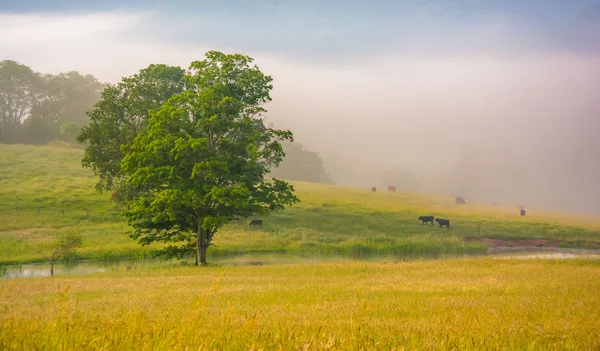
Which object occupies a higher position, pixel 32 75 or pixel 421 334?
pixel 32 75

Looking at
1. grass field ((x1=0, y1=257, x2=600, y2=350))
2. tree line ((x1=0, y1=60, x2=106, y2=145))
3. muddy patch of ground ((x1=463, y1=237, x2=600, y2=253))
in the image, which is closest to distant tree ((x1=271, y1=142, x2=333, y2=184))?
tree line ((x1=0, y1=60, x2=106, y2=145))

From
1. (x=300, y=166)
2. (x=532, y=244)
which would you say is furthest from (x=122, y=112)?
(x=300, y=166)

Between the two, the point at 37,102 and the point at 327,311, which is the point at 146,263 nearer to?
the point at 327,311

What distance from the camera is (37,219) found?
63438 millimetres

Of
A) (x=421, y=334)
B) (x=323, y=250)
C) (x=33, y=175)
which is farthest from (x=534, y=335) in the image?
(x=33, y=175)

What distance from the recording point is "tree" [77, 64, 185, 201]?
56.4 m

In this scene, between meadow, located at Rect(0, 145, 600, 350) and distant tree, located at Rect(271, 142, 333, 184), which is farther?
distant tree, located at Rect(271, 142, 333, 184)

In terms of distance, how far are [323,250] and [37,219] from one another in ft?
109

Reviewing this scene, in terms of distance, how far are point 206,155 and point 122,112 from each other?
76.5 feet

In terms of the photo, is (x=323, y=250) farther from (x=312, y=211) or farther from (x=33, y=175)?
(x=33, y=175)

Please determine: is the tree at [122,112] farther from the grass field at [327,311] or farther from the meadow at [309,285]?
the grass field at [327,311]

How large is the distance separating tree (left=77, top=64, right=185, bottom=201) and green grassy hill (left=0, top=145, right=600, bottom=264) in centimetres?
734

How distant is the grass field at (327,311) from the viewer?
6.76 m

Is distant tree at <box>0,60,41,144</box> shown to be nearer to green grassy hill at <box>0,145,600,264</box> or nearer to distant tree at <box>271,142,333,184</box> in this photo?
green grassy hill at <box>0,145,600,264</box>
